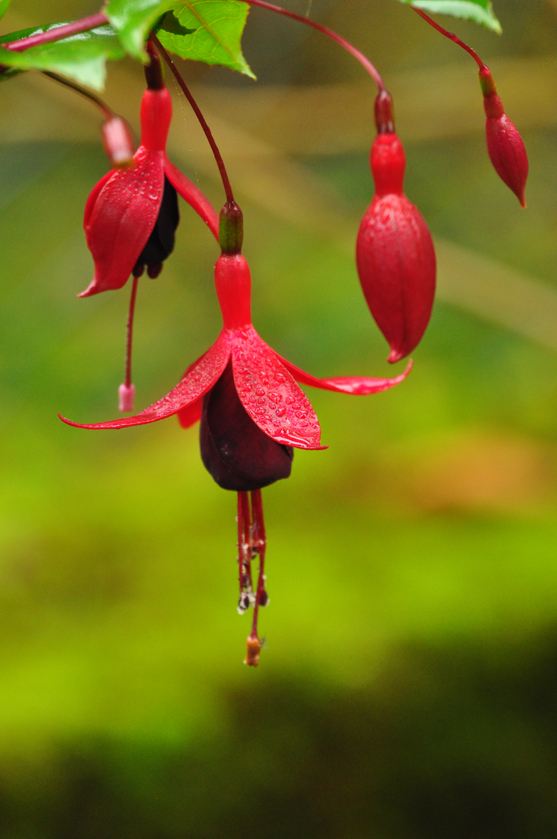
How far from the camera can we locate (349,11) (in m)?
2.70

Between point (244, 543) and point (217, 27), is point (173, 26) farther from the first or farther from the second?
point (244, 543)

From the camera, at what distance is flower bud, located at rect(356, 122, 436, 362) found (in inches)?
14.1

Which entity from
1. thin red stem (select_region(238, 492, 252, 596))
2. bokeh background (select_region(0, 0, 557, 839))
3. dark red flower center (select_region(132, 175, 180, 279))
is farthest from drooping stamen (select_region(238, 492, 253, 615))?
bokeh background (select_region(0, 0, 557, 839))

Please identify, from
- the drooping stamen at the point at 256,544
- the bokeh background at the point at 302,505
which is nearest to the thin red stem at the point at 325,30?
the drooping stamen at the point at 256,544

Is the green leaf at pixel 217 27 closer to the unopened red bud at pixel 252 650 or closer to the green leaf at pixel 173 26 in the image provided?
the green leaf at pixel 173 26

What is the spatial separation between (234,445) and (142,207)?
138 millimetres

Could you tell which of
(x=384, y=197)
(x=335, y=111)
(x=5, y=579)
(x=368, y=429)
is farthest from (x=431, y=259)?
(x=335, y=111)

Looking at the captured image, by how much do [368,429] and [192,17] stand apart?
72.5 inches

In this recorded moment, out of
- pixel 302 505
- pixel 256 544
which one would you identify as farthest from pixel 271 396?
pixel 302 505

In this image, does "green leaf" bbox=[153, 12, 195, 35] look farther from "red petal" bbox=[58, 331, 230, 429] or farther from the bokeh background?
the bokeh background

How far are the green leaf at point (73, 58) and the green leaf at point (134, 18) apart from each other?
12 mm

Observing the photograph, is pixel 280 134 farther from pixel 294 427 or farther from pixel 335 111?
pixel 294 427

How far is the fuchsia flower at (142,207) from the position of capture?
42 cm

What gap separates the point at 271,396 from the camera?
411 mm
